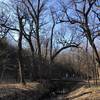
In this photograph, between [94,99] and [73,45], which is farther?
[73,45]

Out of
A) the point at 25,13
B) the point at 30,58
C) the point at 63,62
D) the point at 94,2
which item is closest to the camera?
the point at 94,2

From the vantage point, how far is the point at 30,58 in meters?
54.5

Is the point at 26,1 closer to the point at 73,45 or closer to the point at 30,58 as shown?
the point at 30,58

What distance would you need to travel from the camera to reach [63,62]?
306ft

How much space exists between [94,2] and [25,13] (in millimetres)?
16640

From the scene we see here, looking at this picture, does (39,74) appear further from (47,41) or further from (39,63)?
(47,41)

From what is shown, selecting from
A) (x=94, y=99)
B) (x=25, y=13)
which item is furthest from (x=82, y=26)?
(x=94, y=99)

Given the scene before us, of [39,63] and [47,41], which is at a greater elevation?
[47,41]

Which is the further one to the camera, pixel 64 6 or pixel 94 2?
pixel 64 6

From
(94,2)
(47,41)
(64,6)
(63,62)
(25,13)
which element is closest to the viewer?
(94,2)

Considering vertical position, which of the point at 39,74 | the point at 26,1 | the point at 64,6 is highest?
the point at 26,1

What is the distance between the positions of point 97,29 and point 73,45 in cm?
2028

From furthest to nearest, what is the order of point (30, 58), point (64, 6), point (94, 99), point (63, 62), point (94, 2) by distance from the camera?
point (63, 62) → point (30, 58) → point (64, 6) → point (94, 2) → point (94, 99)

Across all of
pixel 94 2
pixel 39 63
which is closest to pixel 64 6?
pixel 94 2
